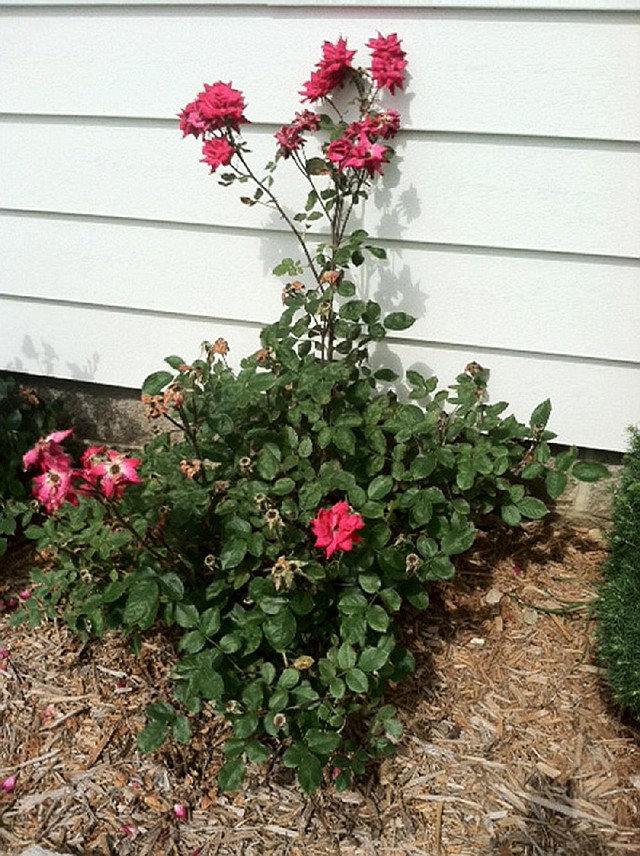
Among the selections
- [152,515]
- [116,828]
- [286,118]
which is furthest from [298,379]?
[116,828]

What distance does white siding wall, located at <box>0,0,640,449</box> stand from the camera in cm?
211

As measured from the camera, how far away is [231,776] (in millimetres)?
1620

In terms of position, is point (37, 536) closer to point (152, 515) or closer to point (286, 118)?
point (152, 515)

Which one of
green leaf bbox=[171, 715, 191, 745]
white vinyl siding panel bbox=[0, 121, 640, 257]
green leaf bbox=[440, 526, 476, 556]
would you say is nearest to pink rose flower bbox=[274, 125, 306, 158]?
white vinyl siding panel bbox=[0, 121, 640, 257]

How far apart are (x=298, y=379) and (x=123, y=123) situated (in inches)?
38.4

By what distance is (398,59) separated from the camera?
208 centimetres

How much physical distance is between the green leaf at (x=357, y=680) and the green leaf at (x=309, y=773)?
0.53 ft

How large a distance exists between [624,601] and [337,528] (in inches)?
28.8

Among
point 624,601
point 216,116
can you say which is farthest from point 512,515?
point 216,116

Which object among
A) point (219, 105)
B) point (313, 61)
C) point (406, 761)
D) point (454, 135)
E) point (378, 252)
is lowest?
point (406, 761)

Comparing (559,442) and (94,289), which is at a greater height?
(94,289)

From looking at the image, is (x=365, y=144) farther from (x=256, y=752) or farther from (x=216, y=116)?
(x=256, y=752)

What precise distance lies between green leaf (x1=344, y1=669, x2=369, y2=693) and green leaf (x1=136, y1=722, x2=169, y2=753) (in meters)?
0.40

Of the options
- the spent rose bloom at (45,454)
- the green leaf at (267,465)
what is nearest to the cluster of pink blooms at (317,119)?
the green leaf at (267,465)
